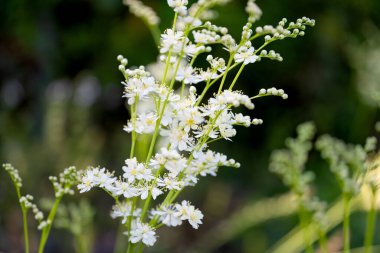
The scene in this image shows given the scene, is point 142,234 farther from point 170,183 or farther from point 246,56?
point 246,56

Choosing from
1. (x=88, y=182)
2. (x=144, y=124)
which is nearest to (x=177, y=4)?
(x=144, y=124)

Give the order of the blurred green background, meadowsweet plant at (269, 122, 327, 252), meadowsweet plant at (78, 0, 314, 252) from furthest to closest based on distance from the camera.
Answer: the blurred green background → meadowsweet plant at (269, 122, 327, 252) → meadowsweet plant at (78, 0, 314, 252)

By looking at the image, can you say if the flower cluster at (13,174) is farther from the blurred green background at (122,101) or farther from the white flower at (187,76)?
the blurred green background at (122,101)

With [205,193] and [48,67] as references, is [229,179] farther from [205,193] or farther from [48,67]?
[48,67]

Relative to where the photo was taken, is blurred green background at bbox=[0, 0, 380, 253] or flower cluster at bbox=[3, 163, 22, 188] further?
blurred green background at bbox=[0, 0, 380, 253]

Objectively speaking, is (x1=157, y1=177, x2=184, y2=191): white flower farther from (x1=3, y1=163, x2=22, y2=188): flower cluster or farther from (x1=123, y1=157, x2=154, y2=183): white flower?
(x1=3, y1=163, x2=22, y2=188): flower cluster

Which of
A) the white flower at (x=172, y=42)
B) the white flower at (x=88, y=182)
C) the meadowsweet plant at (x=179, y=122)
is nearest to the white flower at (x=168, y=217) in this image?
the meadowsweet plant at (x=179, y=122)

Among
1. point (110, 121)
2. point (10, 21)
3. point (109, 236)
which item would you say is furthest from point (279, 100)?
point (10, 21)

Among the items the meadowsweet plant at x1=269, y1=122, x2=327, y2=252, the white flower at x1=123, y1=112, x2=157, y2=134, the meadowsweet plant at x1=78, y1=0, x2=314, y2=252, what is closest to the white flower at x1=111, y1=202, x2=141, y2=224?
the meadowsweet plant at x1=78, y1=0, x2=314, y2=252
